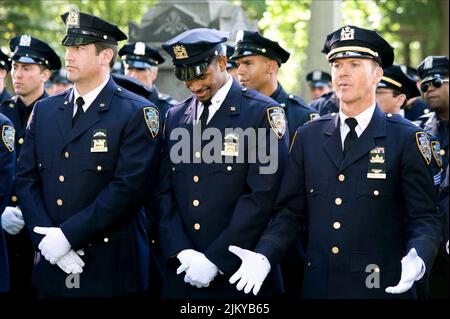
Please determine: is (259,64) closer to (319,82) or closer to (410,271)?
(410,271)

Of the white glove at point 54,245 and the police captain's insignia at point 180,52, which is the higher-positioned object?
the police captain's insignia at point 180,52

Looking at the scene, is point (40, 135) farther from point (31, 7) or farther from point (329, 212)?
point (31, 7)

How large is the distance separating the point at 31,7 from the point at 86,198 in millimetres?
13776

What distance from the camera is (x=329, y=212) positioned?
496 cm

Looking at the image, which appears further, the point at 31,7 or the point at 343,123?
the point at 31,7

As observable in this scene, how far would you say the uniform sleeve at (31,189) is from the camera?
18.0 ft

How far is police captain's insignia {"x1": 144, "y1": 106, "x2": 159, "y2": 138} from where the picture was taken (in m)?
5.62

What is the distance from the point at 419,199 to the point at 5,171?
9.34 ft

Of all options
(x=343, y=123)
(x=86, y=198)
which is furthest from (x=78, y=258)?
(x=343, y=123)

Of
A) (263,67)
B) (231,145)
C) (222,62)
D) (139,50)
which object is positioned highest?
(139,50)

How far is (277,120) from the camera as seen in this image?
5.43m

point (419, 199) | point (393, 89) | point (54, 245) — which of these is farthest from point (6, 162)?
point (393, 89)

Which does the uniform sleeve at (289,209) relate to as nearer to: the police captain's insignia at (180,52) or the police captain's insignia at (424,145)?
the police captain's insignia at (424,145)

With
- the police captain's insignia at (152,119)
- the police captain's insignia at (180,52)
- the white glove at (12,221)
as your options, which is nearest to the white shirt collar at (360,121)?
the police captain's insignia at (180,52)
